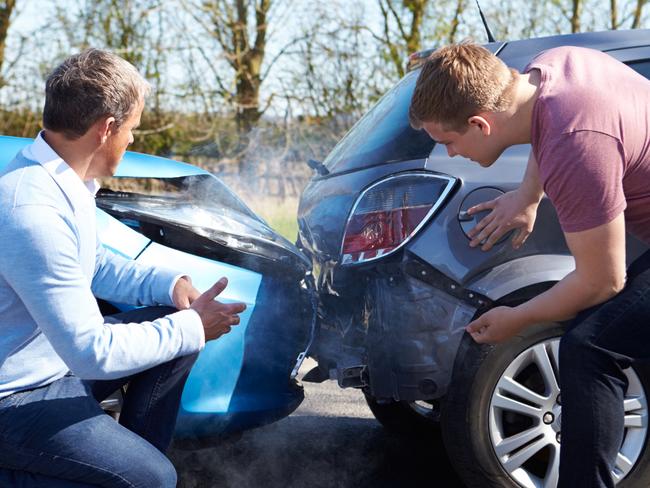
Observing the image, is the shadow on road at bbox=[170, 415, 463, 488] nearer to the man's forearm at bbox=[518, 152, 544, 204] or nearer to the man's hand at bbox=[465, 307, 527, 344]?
the man's hand at bbox=[465, 307, 527, 344]

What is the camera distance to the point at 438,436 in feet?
12.3

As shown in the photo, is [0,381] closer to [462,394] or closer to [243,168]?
[462,394]

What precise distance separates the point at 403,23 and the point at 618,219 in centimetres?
1090

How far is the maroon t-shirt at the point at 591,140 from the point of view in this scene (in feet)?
6.31

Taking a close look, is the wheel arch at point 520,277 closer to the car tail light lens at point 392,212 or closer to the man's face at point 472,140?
the car tail light lens at point 392,212

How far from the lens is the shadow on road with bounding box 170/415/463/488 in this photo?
10.3 feet

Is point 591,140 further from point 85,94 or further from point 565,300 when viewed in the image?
point 85,94

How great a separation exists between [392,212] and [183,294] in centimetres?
78

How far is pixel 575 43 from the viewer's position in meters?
2.96

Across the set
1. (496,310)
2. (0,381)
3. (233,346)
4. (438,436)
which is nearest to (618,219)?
(496,310)

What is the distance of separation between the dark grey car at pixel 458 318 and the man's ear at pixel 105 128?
1047 millimetres

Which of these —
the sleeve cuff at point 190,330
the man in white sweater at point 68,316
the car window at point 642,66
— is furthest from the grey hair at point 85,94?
the car window at point 642,66

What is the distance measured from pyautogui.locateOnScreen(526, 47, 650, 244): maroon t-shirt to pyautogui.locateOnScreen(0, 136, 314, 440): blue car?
3.79ft

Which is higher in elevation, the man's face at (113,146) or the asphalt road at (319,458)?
the man's face at (113,146)
